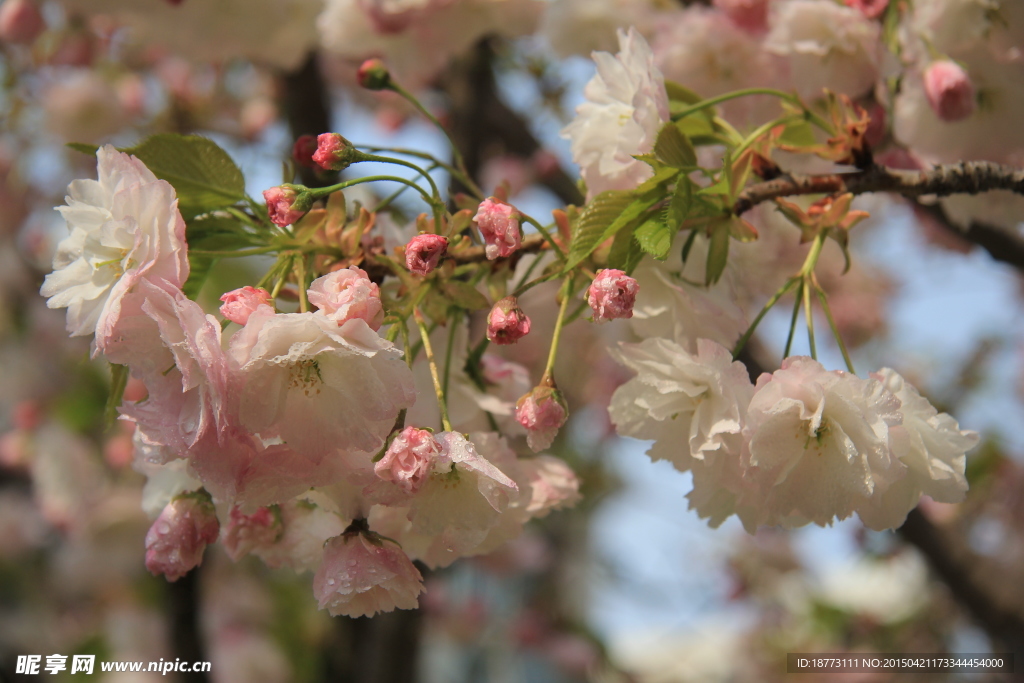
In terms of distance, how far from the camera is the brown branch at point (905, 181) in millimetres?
723

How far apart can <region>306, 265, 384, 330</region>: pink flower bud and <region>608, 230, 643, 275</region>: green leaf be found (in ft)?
0.65

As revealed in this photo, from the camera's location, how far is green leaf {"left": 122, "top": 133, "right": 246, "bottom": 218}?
2.15 feet

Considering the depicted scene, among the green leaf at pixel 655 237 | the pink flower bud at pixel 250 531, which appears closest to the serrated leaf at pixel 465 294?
the green leaf at pixel 655 237

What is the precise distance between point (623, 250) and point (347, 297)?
0.76 feet

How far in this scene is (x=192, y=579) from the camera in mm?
→ 1609

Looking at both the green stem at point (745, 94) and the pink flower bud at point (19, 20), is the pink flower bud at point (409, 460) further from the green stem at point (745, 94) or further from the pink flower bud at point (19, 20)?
the pink flower bud at point (19, 20)

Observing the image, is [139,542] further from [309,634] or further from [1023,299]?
[1023,299]

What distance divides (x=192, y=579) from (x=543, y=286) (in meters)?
1.19

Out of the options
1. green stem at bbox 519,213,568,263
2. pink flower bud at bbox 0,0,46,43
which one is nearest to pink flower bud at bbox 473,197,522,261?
green stem at bbox 519,213,568,263

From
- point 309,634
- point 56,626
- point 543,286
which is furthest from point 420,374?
point 56,626

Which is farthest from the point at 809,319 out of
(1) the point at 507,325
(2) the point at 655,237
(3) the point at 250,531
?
(3) the point at 250,531

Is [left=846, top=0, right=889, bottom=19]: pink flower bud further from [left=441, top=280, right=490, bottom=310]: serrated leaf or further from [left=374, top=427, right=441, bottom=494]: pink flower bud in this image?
[left=374, top=427, right=441, bottom=494]: pink flower bud

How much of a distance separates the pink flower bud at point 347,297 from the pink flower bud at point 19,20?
5.84 ft

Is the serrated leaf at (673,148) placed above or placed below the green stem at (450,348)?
above
